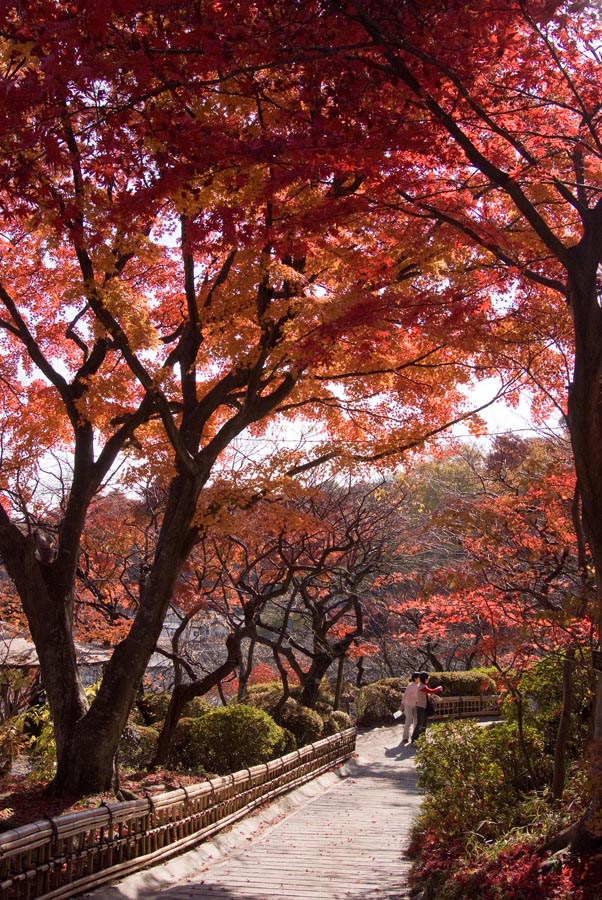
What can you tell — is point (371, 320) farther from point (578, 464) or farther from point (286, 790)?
point (286, 790)

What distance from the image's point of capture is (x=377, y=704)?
66.1 feet

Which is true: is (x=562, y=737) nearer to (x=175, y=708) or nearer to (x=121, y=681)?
(x=121, y=681)

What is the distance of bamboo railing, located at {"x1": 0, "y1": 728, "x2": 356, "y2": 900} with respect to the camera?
5297 mm

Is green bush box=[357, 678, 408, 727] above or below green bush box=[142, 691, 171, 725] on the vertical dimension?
below

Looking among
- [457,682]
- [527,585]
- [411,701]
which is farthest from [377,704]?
[527,585]

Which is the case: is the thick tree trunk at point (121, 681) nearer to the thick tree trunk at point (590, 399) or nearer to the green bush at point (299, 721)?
the thick tree trunk at point (590, 399)

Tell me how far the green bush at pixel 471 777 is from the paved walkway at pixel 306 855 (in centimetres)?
69

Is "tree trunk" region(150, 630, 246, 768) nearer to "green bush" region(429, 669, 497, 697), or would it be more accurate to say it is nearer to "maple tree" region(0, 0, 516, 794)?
"maple tree" region(0, 0, 516, 794)

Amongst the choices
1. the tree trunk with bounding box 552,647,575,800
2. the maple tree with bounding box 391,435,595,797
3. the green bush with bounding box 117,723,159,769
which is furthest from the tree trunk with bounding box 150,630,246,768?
the tree trunk with bounding box 552,647,575,800

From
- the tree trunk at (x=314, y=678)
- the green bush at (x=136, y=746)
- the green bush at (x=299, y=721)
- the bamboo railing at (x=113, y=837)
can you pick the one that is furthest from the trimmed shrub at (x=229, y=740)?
the tree trunk at (x=314, y=678)

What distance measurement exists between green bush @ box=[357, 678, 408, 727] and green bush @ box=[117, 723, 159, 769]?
9.36 meters

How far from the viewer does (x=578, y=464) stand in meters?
4.12

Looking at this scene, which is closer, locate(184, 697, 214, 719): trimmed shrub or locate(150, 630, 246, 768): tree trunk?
locate(150, 630, 246, 768): tree trunk

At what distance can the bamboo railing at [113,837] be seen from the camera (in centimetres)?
530
